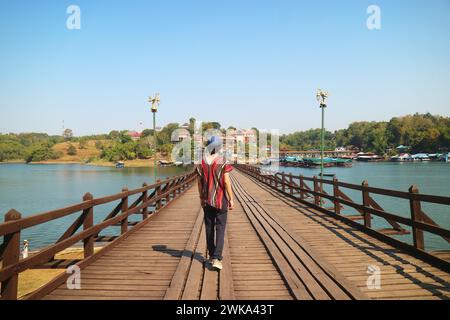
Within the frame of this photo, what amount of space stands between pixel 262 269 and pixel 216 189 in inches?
65.9

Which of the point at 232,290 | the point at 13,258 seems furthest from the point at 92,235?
the point at 232,290

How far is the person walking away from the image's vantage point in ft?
17.8

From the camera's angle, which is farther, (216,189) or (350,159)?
(350,159)

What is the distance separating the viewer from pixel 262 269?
5.73m

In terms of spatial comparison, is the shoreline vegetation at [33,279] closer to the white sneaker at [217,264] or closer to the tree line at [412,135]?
the white sneaker at [217,264]

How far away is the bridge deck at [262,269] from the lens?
181 inches

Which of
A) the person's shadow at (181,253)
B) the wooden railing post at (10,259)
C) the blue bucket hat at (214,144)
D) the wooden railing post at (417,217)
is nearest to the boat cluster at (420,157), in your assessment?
the wooden railing post at (417,217)

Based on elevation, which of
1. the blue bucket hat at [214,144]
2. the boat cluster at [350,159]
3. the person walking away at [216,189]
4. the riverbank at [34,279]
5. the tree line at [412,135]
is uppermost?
the tree line at [412,135]

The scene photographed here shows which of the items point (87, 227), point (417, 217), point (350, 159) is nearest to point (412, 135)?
point (350, 159)

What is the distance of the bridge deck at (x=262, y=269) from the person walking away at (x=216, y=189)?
0.58m

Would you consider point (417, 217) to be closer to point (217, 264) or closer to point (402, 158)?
point (217, 264)

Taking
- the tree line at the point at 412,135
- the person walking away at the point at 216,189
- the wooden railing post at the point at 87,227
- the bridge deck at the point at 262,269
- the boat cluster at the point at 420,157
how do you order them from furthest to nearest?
the tree line at the point at 412,135, the boat cluster at the point at 420,157, the wooden railing post at the point at 87,227, the person walking away at the point at 216,189, the bridge deck at the point at 262,269

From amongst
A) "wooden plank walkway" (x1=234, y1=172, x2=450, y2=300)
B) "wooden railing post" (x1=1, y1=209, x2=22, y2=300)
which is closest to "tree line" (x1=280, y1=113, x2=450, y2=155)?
"wooden plank walkway" (x1=234, y1=172, x2=450, y2=300)
